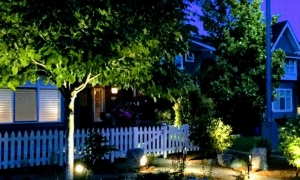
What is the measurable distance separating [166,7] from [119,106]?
13058 mm

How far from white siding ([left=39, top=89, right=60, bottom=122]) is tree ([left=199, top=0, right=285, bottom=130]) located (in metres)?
11.6

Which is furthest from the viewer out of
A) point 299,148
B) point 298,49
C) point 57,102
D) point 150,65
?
point 298,49

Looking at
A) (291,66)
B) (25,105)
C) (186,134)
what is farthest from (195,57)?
(25,105)

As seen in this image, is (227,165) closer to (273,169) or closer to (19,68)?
(273,169)

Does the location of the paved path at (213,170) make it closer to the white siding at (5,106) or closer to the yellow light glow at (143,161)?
the yellow light glow at (143,161)

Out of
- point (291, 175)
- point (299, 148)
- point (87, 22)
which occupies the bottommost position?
point (291, 175)

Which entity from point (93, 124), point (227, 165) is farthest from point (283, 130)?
point (93, 124)

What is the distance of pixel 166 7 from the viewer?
7840mm

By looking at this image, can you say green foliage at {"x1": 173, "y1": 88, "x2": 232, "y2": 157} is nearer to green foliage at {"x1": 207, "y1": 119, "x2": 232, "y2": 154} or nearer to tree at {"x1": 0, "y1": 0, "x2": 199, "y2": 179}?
green foliage at {"x1": 207, "y1": 119, "x2": 232, "y2": 154}

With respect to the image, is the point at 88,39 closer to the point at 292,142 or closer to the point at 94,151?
the point at 94,151

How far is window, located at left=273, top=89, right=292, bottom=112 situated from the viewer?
119ft

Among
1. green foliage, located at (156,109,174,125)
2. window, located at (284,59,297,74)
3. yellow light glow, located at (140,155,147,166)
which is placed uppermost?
window, located at (284,59,297,74)

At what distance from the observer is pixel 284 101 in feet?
120

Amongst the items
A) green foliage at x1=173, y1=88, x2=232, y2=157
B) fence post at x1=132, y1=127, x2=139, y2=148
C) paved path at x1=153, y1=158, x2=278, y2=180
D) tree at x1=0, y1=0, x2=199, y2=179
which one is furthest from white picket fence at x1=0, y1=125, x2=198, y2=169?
tree at x1=0, y1=0, x2=199, y2=179
